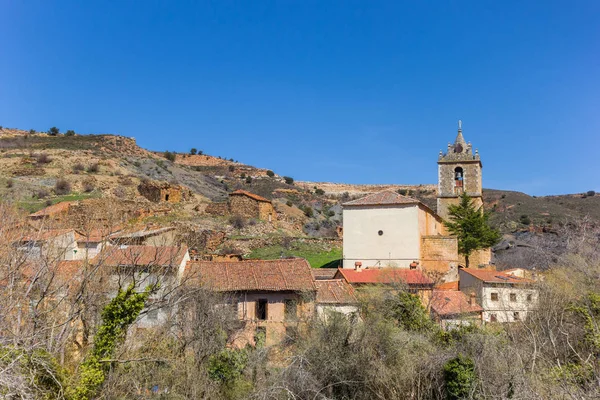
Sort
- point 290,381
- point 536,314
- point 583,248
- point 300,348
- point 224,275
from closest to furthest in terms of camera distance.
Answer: point 290,381 < point 300,348 < point 536,314 < point 224,275 < point 583,248

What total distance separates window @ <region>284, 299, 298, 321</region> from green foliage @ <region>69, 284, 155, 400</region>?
7.71 metres

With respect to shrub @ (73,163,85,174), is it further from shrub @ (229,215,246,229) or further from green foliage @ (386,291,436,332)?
green foliage @ (386,291,436,332)

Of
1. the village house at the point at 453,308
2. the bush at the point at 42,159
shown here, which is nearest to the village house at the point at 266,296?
the village house at the point at 453,308

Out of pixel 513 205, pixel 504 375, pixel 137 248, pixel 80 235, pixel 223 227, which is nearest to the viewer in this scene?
pixel 504 375

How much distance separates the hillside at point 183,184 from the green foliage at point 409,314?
15.8 m

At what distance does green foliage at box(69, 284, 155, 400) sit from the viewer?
39.1 feet

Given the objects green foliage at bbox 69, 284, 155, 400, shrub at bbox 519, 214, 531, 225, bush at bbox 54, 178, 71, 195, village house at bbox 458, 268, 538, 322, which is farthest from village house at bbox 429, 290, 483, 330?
shrub at bbox 519, 214, 531, 225

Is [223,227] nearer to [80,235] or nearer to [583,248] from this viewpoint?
[80,235]

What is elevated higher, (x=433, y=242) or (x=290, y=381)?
(x=433, y=242)

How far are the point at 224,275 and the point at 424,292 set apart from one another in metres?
8.91

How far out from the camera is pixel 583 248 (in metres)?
27.0

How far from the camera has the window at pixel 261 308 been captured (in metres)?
20.9

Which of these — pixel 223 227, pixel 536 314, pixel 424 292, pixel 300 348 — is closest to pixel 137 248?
pixel 300 348

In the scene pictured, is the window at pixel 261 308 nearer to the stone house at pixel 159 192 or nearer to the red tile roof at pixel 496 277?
the red tile roof at pixel 496 277
